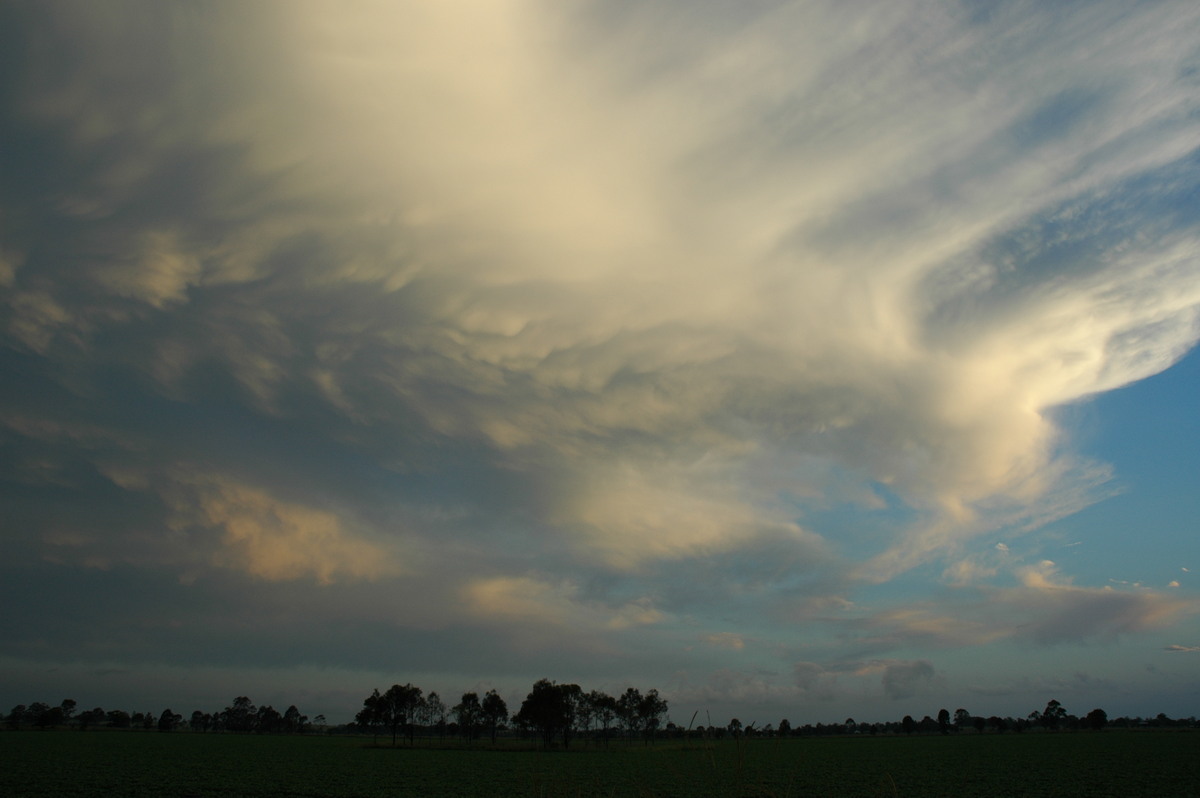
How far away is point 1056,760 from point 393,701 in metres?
144

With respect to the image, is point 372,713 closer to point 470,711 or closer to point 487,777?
point 470,711

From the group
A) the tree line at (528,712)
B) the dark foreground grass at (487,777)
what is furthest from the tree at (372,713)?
the dark foreground grass at (487,777)

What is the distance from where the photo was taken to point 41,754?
243ft

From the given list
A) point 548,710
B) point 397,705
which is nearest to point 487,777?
point 548,710

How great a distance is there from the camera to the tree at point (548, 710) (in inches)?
5676

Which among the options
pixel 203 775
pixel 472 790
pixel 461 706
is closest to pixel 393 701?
pixel 461 706

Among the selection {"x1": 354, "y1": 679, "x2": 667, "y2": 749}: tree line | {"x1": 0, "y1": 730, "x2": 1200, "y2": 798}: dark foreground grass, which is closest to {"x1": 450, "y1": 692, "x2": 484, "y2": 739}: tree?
{"x1": 354, "y1": 679, "x2": 667, "y2": 749}: tree line

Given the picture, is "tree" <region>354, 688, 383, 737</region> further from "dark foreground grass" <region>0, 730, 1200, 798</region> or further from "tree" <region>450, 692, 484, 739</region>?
"dark foreground grass" <region>0, 730, 1200, 798</region>

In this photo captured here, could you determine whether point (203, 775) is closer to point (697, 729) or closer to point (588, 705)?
point (697, 729)

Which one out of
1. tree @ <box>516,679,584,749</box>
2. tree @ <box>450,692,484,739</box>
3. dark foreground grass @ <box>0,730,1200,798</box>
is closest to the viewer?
dark foreground grass @ <box>0,730,1200,798</box>

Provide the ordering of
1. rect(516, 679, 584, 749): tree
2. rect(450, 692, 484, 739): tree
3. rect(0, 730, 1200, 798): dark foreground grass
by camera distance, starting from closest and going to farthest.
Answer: rect(0, 730, 1200, 798): dark foreground grass, rect(516, 679, 584, 749): tree, rect(450, 692, 484, 739): tree

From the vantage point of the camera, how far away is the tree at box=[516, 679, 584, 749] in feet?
473

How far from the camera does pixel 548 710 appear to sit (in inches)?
5733

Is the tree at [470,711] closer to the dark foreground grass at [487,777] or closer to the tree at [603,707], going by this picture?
the tree at [603,707]
